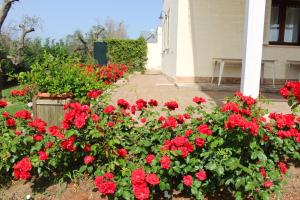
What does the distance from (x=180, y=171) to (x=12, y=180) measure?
160 cm

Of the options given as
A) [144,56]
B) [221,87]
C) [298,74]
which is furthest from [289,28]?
[144,56]

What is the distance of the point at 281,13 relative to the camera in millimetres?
8539

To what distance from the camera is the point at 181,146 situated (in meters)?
2.41

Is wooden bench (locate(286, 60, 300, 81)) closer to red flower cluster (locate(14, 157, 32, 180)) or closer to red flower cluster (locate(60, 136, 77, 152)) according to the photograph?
red flower cluster (locate(60, 136, 77, 152))

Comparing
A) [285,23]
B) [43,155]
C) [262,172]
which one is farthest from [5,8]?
[262,172]

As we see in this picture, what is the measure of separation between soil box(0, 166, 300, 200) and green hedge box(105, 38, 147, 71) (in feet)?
47.8

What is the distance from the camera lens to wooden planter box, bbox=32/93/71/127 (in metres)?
3.93

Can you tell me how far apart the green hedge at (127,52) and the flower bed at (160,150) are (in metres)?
14.4

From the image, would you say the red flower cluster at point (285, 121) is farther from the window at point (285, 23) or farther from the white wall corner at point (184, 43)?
the window at point (285, 23)

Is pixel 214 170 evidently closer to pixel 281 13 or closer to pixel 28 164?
pixel 28 164

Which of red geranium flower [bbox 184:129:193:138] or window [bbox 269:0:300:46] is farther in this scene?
window [bbox 269:0:300:46]

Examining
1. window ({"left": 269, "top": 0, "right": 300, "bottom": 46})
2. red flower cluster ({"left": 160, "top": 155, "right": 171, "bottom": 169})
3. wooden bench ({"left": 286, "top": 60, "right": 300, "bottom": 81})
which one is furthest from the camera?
window ({"left": 269, "top": 0, "right": 300, "bottom": 46})

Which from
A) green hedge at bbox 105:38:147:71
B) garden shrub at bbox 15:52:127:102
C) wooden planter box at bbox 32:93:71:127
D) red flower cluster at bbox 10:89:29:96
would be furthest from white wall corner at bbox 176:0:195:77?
green hedge at bbox 105:38:147:71

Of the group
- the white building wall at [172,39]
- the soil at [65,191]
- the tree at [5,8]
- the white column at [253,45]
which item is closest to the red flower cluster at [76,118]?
the soil at [65,191]
